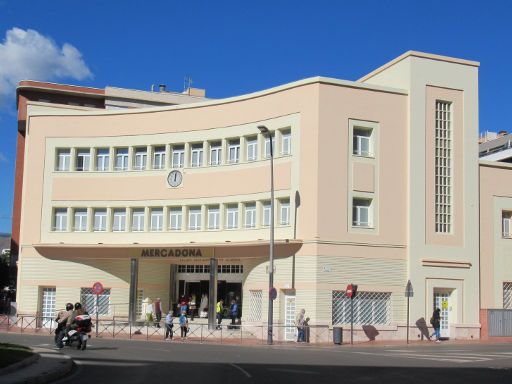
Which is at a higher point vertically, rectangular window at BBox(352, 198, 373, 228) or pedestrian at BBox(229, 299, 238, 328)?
rectangular window at BBox(352, 198, 373, 228)

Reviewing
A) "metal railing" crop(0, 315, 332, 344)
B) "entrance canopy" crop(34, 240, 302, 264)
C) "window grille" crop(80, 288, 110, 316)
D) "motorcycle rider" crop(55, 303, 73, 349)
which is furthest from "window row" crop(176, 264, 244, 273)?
"motorcycle rider" crop(55, 303, 73, 349)

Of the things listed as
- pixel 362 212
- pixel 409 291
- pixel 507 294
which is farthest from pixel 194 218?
pixel 507 294

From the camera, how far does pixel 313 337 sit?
35.9 meters

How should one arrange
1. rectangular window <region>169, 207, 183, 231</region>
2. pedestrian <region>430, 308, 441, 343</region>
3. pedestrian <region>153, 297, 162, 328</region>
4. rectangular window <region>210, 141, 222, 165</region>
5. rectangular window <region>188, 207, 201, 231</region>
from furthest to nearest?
rectangular window <region>169, 207, 183, 231</region> < rectangular window <region>188, 207, 201, 231</region> < rectangular window <region>210, 141, 222, 165</region> < pedestrian <region>153, 297, 162, 328</region> < pedestrian <region>430, 308, 441, 343</region>

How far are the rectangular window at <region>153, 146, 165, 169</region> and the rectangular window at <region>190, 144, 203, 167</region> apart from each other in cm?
203

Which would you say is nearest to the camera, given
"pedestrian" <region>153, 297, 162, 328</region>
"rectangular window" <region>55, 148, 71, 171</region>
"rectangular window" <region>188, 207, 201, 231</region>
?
"pedestrian" <region>153, 297, 162, 328</region>

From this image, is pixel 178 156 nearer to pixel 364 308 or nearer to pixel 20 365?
pixel 364 308

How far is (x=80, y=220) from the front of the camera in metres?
45.5

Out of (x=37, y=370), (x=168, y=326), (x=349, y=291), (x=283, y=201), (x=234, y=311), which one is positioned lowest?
(x=168, y=326)

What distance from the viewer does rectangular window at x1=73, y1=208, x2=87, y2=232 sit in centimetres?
4534

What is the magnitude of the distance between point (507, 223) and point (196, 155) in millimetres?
18231

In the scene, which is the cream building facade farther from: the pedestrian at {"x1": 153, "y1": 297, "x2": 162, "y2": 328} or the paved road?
the paved road

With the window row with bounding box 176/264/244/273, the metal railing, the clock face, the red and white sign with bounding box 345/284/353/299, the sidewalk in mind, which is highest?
the clock face

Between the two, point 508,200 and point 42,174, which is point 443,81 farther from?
point 42,174
